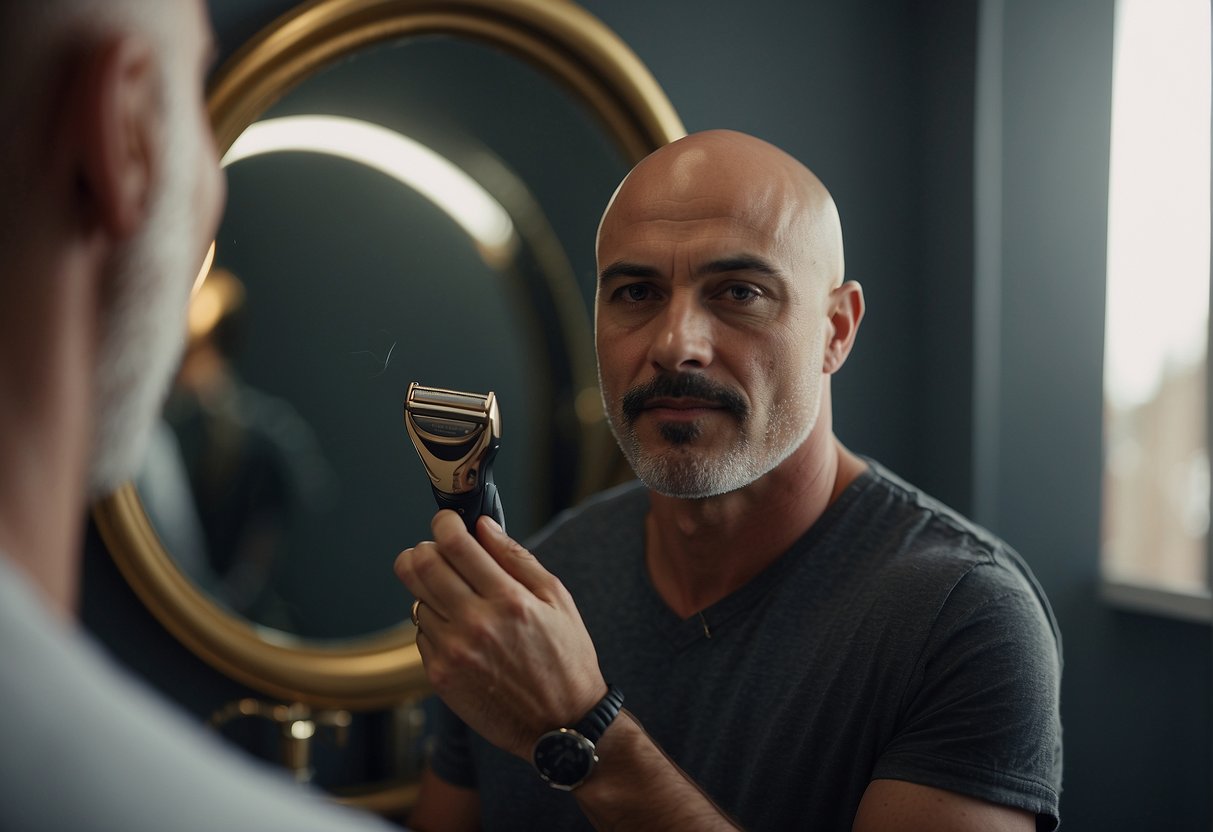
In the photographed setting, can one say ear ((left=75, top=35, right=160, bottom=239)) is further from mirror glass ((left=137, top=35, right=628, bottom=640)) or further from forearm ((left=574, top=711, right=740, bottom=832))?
mirror glass ((left=137, top=35, right=628, bottom=640))

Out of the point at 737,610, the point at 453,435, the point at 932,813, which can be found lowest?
the point at 932,813

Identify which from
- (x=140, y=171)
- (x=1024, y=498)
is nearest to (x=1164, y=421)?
(x=1024, y=498)

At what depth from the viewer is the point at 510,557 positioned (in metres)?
0.64

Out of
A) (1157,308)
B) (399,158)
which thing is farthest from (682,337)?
(1157,308)

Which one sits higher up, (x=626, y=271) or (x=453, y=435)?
(x=626, y=271)

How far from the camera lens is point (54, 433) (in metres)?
0.37

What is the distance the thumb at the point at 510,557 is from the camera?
0.63 metres

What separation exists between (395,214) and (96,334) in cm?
74

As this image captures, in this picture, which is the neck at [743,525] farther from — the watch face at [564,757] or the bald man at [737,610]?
the watch face at [564,757]

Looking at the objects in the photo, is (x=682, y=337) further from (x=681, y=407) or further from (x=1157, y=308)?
(x=1157, y=308)

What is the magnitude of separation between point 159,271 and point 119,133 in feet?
0.17

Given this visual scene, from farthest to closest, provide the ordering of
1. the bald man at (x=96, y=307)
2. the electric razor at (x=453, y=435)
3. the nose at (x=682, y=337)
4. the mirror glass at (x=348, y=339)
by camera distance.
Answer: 1. the mirror glass at (x=348, y=339)
2. the nose at (x=682, y=337)
3. the electric razor at (x=453, y=435)
4. the bald man at (x=96, y=307)

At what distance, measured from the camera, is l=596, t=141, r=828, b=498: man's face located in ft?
2.70

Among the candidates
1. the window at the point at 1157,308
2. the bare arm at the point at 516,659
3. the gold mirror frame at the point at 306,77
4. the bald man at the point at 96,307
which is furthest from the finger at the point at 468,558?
the window at the point at 1157,308
